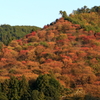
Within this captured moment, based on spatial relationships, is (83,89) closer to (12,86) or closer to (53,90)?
(53,90)

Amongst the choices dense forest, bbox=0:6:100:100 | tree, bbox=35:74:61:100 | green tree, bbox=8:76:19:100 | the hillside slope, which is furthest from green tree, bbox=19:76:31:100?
the hillside slope

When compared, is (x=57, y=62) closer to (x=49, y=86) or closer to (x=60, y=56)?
(x=60, y=56)

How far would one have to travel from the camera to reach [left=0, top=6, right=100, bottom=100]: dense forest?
27.9 metres

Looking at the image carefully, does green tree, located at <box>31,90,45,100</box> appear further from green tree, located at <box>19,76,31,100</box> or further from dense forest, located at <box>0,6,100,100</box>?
green tree, located at <box>19,76,31,100</box>

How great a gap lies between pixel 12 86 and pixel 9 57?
10.3 metres

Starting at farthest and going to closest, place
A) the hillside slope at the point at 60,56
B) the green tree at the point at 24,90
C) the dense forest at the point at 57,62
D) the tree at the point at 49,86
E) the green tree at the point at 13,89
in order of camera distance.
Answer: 1. the hillside slope at the point at 60,56
2. the dense forest at the point at 57,62
3. the green tree at the point at 13,89
4. the green tree at the point at 24,90
5. the tree at the point at 49,86

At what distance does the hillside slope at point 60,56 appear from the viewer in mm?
31375

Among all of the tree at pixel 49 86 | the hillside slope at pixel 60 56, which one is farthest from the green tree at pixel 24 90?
the hillside slope at pixel 60 56

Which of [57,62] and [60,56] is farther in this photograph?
[60,56]

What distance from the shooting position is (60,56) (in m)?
36.5

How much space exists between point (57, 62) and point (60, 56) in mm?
1526

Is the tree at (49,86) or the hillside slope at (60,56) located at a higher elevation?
the hillside slope at (60,56)

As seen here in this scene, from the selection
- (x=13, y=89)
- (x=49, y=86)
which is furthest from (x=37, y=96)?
(x=13, y=89)

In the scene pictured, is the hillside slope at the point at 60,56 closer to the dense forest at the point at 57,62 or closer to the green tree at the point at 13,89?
the dense forest at the point at 57,62
